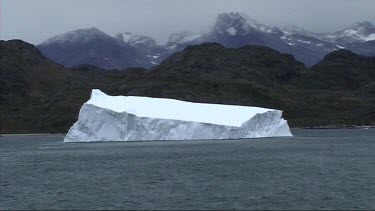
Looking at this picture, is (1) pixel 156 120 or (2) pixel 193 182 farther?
(1) pixel 156 120

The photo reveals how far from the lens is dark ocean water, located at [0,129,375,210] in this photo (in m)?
34.9

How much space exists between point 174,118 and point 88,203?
57949 mm

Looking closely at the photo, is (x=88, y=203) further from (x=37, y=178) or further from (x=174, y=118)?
(x=174, y=118)

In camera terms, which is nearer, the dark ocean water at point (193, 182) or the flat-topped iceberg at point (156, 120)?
the dark ocean water at point (193, 182)

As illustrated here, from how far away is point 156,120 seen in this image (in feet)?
304

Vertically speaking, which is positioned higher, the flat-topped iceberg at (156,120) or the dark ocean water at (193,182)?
the dark ocean water at (193,182)

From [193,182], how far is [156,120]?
48297 millimetres

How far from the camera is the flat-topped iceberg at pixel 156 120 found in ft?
305

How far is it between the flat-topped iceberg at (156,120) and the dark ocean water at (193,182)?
2263 cm

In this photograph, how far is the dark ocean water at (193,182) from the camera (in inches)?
1375

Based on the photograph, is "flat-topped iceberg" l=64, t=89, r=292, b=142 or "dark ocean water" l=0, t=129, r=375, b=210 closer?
"dark ocean water" l=0, t=129, r=375, b=210

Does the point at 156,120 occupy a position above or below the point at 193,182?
below

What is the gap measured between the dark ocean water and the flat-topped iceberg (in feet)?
74.3

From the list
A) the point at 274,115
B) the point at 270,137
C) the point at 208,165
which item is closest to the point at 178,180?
the point at 208,165
